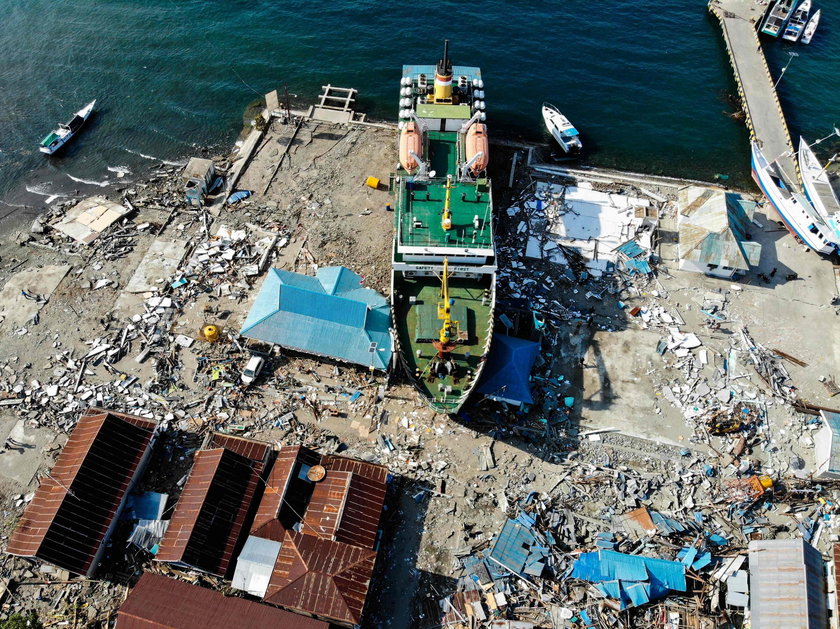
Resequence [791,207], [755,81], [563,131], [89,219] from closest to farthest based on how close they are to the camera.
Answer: [791,207] < [89,219] < [563,131] < [755,81]

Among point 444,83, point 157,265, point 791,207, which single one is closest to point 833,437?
point 791,207

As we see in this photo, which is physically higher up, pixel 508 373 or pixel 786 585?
pixel 508 373

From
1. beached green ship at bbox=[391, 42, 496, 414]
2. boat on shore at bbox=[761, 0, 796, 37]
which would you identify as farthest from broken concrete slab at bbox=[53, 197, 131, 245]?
boat on shore at bbox=[761, 0, 796, 37]

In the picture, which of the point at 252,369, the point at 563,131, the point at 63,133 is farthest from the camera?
the point at 63,133

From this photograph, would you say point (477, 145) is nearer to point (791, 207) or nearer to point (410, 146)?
point (410, 146)

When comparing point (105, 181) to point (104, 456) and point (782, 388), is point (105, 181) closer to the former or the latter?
point (104, 456)

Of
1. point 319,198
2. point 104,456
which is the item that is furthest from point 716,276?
point 104,456

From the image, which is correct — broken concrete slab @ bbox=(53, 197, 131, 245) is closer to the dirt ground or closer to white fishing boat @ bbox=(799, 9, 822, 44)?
the dirt ground
